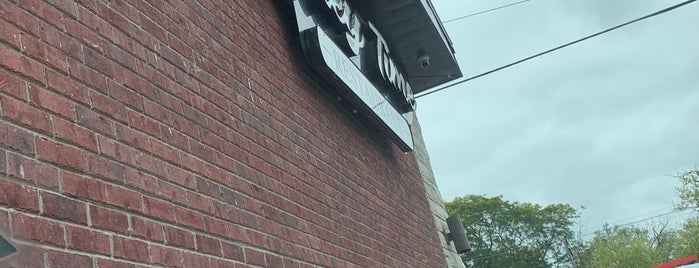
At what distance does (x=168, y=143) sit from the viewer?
7.03ft

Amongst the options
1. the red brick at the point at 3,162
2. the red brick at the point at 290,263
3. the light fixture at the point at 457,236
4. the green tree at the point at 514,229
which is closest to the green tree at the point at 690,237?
the green tree at the point at 514,229

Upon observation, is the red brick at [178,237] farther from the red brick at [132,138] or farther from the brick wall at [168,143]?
the red brick at [132,138]

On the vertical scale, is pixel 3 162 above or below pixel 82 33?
→ below

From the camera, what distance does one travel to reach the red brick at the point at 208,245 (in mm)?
2076

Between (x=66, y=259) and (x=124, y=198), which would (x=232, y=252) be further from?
(x=66, y=259)

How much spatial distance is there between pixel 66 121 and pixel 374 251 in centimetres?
244

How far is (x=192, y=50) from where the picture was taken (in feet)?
8.64

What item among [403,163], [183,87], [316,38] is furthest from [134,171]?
[403,163]

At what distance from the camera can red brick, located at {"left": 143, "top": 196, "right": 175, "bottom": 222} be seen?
1890 millimetres

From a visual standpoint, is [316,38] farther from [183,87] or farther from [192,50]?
[183,87]

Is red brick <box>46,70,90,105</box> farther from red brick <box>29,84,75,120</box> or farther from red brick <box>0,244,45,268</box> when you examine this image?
red brick <box>0,244,45,268</box>

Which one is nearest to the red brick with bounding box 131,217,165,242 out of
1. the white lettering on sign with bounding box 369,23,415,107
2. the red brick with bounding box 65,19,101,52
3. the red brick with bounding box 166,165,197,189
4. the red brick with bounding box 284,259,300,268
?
the red brick with bounding box 166,165,197,189

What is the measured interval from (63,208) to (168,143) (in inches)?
23.7

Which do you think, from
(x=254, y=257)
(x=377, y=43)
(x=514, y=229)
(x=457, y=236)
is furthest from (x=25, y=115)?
(x=514, y=229)
